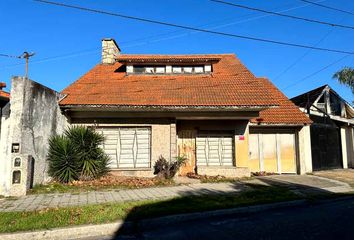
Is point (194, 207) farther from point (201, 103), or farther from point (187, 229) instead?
point (201, 103)

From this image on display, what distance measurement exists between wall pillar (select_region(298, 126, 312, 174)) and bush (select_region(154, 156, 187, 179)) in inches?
246

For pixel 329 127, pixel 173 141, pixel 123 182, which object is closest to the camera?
pixel 123 182

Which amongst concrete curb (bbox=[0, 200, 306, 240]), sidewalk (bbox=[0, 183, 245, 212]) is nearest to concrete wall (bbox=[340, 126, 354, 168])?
sidewalk (bbox=[0, 183, 245, 212])

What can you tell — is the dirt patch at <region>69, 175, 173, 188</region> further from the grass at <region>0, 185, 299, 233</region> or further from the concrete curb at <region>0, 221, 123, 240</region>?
the concrete curb at <region>0, 221, 123, 240</region>

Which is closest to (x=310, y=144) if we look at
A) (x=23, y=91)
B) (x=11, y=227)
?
(x=23, y=91)

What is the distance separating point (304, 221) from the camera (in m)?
7.38

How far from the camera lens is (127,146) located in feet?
49.3

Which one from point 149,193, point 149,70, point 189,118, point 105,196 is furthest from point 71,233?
point 149,70

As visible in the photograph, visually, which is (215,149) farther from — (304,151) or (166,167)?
(304,151)

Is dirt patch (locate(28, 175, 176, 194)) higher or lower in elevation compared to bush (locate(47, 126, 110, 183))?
lower

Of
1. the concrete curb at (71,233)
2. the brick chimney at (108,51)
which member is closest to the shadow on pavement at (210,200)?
the concrete curb at (71,233)

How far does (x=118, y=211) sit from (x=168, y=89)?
29.8ft

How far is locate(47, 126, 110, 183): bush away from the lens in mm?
12766

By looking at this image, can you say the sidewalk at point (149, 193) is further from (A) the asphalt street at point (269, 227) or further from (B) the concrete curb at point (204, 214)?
(A) the asphalt street at point (269, 227)
